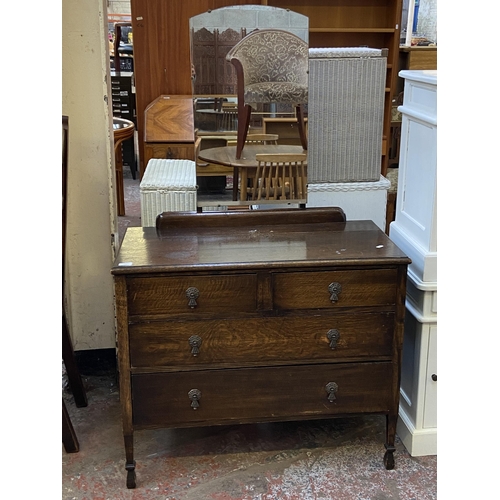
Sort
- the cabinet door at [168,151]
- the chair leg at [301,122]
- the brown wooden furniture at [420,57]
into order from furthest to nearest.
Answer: the brown wooden furniture at [420,57] < the cabinet door at [168,151] < the chair leg at [301,122]

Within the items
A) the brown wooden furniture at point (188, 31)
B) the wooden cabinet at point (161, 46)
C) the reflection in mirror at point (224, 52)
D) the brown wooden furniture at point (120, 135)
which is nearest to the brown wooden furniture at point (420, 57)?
the brown wooden furniture at point (188, 31)

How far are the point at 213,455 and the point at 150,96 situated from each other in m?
3.82

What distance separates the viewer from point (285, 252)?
2.04 meters

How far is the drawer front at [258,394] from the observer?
6.74 feet

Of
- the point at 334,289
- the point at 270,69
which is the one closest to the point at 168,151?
the point at 270,69

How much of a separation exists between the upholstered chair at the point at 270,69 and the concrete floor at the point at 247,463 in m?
1.21

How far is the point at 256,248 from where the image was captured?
2.09m

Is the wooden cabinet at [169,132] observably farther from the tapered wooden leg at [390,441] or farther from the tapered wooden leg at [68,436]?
the tapered wooden leg at [390,441]

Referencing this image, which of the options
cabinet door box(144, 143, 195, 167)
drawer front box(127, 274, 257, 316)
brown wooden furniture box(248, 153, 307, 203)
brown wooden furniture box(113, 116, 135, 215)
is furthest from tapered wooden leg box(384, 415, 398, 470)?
brown wooden furniture box(113, 116, 135, 215)

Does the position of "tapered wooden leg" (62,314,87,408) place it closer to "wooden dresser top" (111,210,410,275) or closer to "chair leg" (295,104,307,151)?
"wooden dresser top" (111,210,410,275)

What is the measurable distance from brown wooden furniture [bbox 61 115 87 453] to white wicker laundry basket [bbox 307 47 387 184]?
0.98 metres
